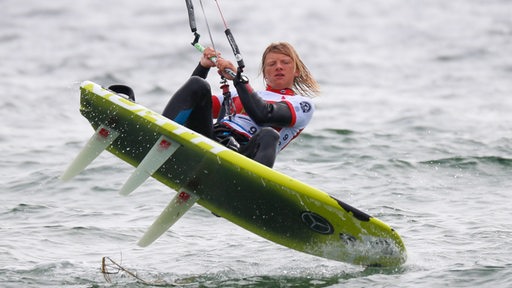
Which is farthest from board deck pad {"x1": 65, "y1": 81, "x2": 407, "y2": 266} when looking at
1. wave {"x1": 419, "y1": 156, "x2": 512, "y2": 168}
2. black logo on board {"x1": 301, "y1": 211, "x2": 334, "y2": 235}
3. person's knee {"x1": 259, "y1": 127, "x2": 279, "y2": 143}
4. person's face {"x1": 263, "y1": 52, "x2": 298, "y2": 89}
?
wave {"x1": 419, "y1": 156, "x2": 512, "y2": 168}

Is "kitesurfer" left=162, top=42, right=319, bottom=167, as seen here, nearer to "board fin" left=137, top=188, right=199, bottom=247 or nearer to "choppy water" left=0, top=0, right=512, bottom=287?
"board fin" left=137, top=188, right=199, bottom=247

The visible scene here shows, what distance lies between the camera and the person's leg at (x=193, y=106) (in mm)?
7984

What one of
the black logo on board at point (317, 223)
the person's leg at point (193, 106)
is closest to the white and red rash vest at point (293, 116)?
the person's leg at point (193, 106)

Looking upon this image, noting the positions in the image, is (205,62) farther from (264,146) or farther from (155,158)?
(155,158)

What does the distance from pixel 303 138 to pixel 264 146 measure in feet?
18.6

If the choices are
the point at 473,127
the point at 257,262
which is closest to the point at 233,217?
the point at 257,262

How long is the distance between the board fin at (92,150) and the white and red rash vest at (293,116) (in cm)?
87

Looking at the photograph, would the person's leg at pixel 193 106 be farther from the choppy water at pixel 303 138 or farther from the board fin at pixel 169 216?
the choppy water at pixel 303 138

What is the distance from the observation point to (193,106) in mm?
7996

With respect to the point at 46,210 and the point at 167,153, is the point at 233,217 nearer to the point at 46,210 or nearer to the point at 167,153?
the point at 167,153

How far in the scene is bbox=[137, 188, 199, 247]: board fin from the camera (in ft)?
24.9

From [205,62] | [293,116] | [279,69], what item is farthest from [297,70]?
[205,62]

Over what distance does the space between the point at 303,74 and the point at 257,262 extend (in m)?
1.49

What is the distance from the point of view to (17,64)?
61.6ft
